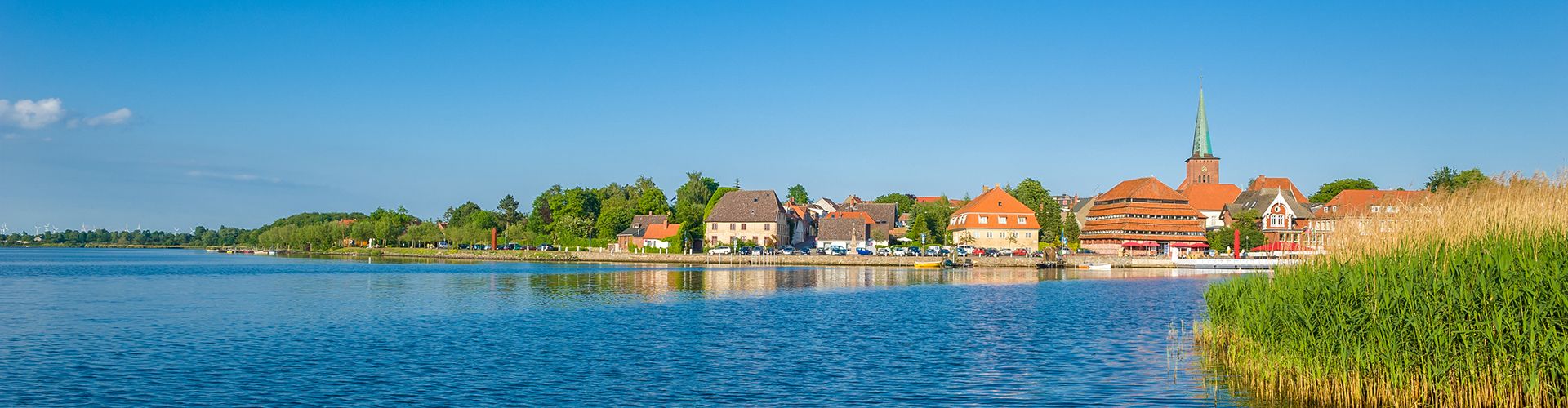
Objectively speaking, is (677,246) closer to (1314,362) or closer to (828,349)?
(828,349)

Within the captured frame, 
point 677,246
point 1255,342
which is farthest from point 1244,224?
point 1255,342

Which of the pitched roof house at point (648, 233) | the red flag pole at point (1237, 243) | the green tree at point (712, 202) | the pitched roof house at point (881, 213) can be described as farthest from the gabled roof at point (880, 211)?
the red flag pole at point (1237, 243)

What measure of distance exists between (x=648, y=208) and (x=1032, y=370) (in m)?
119

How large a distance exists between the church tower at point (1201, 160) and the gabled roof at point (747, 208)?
7001 centimetres

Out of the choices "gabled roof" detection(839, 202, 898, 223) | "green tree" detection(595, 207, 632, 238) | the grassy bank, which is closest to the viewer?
the grassy bank

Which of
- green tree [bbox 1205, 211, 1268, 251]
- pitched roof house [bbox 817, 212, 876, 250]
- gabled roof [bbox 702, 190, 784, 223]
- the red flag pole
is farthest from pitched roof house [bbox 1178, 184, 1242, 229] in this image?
gabled roof [bbox 702, 190, 784, 223]

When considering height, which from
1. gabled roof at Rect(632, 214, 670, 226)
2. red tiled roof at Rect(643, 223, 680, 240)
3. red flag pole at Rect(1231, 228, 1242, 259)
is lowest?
red flag pole at Rect(1231, 228, 1242, 259)

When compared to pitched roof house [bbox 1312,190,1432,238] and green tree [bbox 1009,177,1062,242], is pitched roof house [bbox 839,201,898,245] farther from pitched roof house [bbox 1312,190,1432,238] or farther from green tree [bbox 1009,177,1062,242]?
pitched roof house [bbox 1312,190,1432,238]

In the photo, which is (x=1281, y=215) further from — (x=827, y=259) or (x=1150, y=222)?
(x=827, y=259)

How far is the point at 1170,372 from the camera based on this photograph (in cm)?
2314

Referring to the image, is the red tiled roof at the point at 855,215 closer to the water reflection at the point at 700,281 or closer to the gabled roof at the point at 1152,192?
the gabled roof at the point at 1152,192

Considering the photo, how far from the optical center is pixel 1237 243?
4331 inches

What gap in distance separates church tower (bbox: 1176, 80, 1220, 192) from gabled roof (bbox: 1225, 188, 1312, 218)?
13.5 meters

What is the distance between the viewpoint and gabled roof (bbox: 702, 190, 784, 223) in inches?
4840
